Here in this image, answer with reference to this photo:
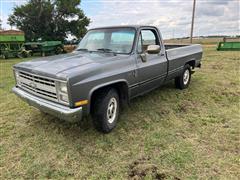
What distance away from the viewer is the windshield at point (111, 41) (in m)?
4.57

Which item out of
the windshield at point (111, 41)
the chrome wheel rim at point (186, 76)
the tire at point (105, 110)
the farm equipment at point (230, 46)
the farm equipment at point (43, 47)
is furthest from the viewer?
the farm equipment at point (43, 47)

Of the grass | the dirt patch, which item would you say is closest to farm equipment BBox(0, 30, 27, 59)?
the grass

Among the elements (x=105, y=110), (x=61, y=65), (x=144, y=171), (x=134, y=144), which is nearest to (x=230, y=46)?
(x=134, y=144)

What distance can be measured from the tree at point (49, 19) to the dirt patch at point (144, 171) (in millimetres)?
27366

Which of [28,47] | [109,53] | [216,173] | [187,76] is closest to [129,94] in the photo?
[109,53]

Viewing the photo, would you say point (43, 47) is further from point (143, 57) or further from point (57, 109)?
point (57, 109)

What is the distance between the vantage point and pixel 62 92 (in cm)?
334

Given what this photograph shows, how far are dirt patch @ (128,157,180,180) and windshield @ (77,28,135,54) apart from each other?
218 cm

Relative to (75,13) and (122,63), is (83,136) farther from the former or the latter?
(75,13)

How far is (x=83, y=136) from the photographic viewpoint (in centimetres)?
405

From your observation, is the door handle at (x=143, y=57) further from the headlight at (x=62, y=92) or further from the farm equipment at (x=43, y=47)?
the farm equipment at (x=43, y=47)

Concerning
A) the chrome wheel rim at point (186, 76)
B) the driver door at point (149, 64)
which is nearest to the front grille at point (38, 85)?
the driver door at point (149, 64)

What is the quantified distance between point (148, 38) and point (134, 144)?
2.55 metres

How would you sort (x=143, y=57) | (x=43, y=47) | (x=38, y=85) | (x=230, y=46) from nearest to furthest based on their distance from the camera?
(x=38, y=85) < (x=143, y=57) < (x=230, y=46) < (x=43, y=47)
